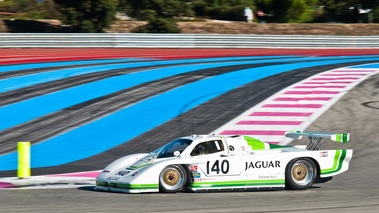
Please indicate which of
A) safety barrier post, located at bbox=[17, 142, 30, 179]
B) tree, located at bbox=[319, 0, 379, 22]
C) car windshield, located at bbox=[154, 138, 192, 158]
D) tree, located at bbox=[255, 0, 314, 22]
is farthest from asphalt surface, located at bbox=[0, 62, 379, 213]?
tree, located at bbox=[255, 0, 314, 22]

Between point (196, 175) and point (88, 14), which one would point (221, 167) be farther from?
point (88, 14)

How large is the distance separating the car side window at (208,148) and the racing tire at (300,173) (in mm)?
1192

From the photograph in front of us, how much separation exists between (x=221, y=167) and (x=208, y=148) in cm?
43

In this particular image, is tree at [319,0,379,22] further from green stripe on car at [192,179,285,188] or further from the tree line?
green stripe on car at [192,179,285,188]

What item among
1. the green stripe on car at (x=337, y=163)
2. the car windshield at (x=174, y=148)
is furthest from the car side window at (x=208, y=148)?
the green stripe on car at (x=337, y=163)

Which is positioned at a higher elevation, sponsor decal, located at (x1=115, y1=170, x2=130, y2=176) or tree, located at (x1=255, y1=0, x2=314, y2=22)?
tree, located at (x1=255, y1=0, x2=314, y2=22)

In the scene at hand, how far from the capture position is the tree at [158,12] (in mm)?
36156

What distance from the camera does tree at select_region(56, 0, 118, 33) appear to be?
3550 cm

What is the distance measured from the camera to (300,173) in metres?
11.3

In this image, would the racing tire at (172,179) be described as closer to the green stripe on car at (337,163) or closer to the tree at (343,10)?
the green stripe on car at (337,163)

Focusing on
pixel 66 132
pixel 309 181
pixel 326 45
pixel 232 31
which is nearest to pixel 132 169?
pixel 309 181

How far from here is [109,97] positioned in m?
20.3

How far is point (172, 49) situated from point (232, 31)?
7.78 metres

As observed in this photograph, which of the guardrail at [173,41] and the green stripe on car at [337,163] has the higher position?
the guardrail at [173,41]
